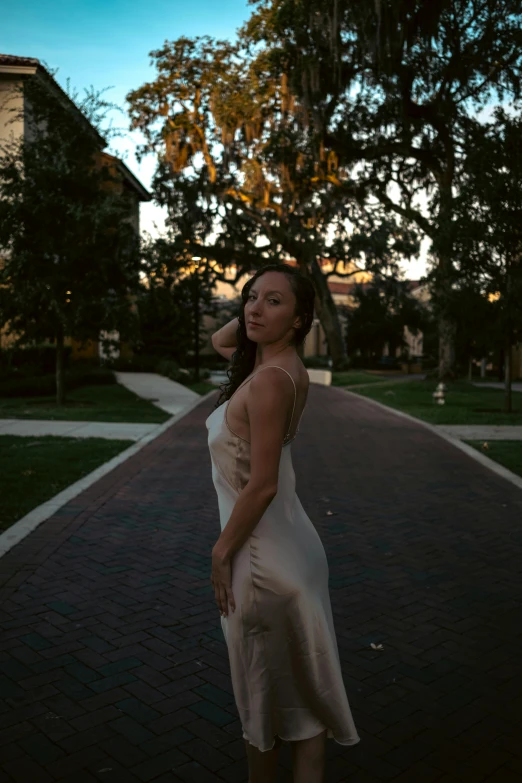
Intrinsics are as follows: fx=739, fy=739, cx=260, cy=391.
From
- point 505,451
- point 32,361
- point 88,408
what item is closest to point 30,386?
point 32,361

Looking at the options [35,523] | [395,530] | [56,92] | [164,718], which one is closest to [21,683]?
[164,718]

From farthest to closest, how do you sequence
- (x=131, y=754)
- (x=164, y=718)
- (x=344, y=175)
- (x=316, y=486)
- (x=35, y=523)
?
(x=344, y=175)
(x=316, y=486)
(x=35, y=523)
(x=164, y=718)
(x=131, y=754)

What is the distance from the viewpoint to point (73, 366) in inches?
1082

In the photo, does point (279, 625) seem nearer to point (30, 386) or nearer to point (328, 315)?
point (30, 386)

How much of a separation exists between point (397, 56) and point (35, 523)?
807 inches

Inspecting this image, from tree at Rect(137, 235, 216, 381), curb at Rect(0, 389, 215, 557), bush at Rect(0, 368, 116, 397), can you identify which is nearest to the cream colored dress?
curb at Rect(0, 389, 215, 557)

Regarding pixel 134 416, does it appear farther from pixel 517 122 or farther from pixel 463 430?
pixel 517 122

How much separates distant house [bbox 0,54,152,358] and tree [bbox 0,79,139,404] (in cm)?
13

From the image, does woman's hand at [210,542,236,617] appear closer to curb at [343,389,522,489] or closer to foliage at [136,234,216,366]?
curb at [343,389,522,489]

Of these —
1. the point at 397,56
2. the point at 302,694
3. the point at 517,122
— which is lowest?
the point at 302,694

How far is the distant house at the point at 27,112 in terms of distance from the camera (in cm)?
1755

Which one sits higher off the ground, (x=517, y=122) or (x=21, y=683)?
(x=517, y=122)

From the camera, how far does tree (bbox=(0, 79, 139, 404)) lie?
16.8m

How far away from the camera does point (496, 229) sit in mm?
16891
